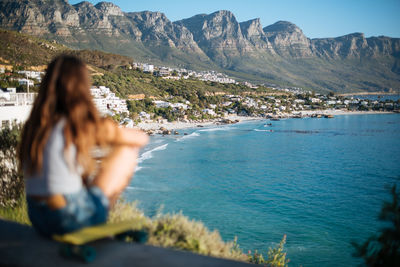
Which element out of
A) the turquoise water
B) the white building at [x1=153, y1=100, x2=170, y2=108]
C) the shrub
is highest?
the white building at [x1=153, y1=100, x2=170, y2=108]

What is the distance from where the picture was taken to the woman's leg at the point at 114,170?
70.7 inches

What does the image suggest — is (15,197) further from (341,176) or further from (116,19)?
(116,19)

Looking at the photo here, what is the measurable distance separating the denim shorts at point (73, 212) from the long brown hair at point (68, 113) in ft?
0.62

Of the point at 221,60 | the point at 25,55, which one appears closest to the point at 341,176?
the point at 25,55

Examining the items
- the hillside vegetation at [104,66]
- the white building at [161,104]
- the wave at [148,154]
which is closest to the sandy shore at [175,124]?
the white building at [161,104]

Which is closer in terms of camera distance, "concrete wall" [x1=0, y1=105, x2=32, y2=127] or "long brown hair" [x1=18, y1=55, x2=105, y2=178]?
"long brown hair" [x1=18, y1=55, x2=105, y2=178]

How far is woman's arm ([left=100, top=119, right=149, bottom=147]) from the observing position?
1.69 meters

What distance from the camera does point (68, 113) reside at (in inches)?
63.9

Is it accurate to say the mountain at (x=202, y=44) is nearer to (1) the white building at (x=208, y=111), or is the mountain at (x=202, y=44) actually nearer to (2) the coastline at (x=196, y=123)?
(2) the coastline at (x=196, y=123)

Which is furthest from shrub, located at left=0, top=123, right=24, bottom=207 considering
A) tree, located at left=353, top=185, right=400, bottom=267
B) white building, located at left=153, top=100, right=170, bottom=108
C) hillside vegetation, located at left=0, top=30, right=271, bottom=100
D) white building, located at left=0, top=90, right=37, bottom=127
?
white building, located at left=153, top=100, right=170, bottom=108

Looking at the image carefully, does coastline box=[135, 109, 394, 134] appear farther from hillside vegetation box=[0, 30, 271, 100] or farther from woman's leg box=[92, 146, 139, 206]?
woman's leg box=[92, 146, 139, 206]

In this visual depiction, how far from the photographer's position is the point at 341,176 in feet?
79.4

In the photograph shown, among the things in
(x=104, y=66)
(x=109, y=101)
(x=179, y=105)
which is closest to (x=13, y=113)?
(x=109, y=101)

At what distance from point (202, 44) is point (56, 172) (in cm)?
17777
